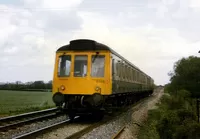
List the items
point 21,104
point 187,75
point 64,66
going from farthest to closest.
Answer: point 187,75
point 21,104
point 64,66

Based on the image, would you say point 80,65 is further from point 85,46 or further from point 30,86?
point 30,86

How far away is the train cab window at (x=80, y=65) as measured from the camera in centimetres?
1445

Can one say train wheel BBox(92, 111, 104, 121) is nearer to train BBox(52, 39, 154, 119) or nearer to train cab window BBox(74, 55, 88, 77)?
train BBox(52, 39, 154, 119)

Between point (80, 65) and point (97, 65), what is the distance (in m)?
0.69

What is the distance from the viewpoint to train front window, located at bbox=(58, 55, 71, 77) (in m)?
14.6

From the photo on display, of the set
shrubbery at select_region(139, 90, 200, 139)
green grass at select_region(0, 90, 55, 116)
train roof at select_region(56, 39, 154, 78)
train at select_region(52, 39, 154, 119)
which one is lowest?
shrubbery at select_region(139, 90, 200, 139)

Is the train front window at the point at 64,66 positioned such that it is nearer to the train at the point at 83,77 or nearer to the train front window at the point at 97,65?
the train at the point at 83,77

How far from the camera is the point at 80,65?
48.0 feet

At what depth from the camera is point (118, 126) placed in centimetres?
1359

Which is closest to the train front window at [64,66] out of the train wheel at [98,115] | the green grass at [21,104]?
the train wheel at [98,115]

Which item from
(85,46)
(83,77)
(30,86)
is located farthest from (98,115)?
(30,86)

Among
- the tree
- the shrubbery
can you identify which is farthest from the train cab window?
the tree

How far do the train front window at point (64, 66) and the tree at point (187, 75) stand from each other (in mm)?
29807

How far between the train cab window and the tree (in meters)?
29.7
